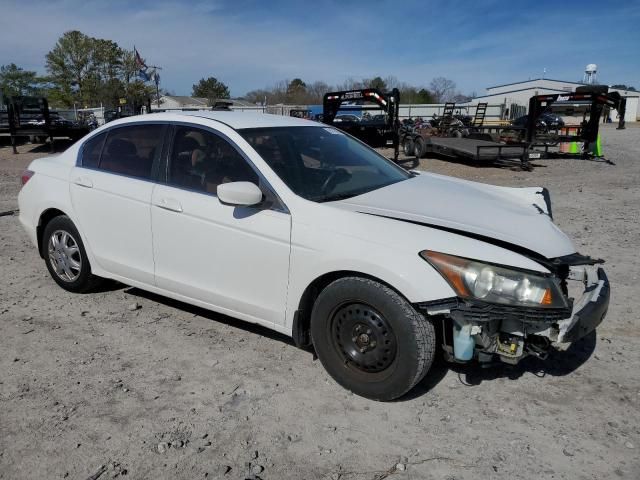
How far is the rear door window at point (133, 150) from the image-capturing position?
4000 millimetres

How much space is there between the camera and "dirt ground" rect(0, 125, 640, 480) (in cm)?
259

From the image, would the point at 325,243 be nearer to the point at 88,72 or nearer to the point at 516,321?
the point at 516,321

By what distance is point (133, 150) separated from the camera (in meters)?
4.16

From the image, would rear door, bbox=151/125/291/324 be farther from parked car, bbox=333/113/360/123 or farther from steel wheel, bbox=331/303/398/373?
parked car, bbox=333/113/360/123

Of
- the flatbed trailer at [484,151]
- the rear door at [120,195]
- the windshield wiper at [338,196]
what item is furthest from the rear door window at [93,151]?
the flatbed trailer at [484,151]

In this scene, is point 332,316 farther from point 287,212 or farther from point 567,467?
point 567,467

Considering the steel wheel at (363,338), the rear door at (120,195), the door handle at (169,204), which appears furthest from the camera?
the rear door at (120,195)

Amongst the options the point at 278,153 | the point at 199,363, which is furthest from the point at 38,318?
the point at 278,153

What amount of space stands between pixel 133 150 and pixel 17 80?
82.1 meters

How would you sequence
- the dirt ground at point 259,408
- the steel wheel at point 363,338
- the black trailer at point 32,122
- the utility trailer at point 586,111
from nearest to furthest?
the dirt ground at point 259,408, the steel wheel at point 363,338, the utility trailer at point 586,111, the black trailer at point 32,122

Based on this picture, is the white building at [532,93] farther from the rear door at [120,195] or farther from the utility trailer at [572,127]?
the rear door at [120,195]

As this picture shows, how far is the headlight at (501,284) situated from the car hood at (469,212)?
0.11 m

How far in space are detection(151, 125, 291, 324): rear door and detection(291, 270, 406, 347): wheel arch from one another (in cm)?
12

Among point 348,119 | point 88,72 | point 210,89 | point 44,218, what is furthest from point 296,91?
point 44,218
